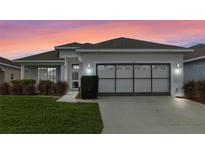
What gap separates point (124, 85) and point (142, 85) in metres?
1.30

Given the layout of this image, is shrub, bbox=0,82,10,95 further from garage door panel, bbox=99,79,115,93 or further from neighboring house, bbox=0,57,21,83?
neighboring house, bbox=0,57,21,83

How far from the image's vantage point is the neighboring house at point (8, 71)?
2792 cm

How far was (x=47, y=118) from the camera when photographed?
1057cm

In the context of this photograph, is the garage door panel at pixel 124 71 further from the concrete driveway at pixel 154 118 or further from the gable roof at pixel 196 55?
the gable roof at pixel 196 55

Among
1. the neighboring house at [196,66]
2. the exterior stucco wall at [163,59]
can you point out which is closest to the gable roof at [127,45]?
the exterior stucco wall at [163,59]

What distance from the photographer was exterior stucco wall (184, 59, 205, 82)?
21078mm

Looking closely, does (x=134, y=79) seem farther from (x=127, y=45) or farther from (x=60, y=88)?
(x=60, y=88)

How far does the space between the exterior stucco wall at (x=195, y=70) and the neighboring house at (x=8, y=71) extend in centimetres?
1840

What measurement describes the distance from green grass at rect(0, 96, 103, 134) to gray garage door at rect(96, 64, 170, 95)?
5.65 metres

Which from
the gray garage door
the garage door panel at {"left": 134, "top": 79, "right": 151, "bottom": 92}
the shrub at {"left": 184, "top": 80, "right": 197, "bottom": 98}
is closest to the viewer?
the shrub at {"left": 184, "top": 80, "right": 197, "bottom": 98}

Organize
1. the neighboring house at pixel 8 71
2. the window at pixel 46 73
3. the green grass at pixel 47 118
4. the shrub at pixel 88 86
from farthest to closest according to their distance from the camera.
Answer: the neighboring house at pixel 8 71 < the window at pixel 46 73 < the shrub at pixel 88 86 < the green grass at pixel 47 118

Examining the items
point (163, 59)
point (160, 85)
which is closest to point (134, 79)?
point (160, 85)

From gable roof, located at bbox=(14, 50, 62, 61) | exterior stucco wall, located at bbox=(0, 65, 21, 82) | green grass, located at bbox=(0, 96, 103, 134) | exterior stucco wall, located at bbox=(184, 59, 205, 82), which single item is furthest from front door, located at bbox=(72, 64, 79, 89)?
exterior stucco wall, located at bbox=(184, 59, 205, 82)
